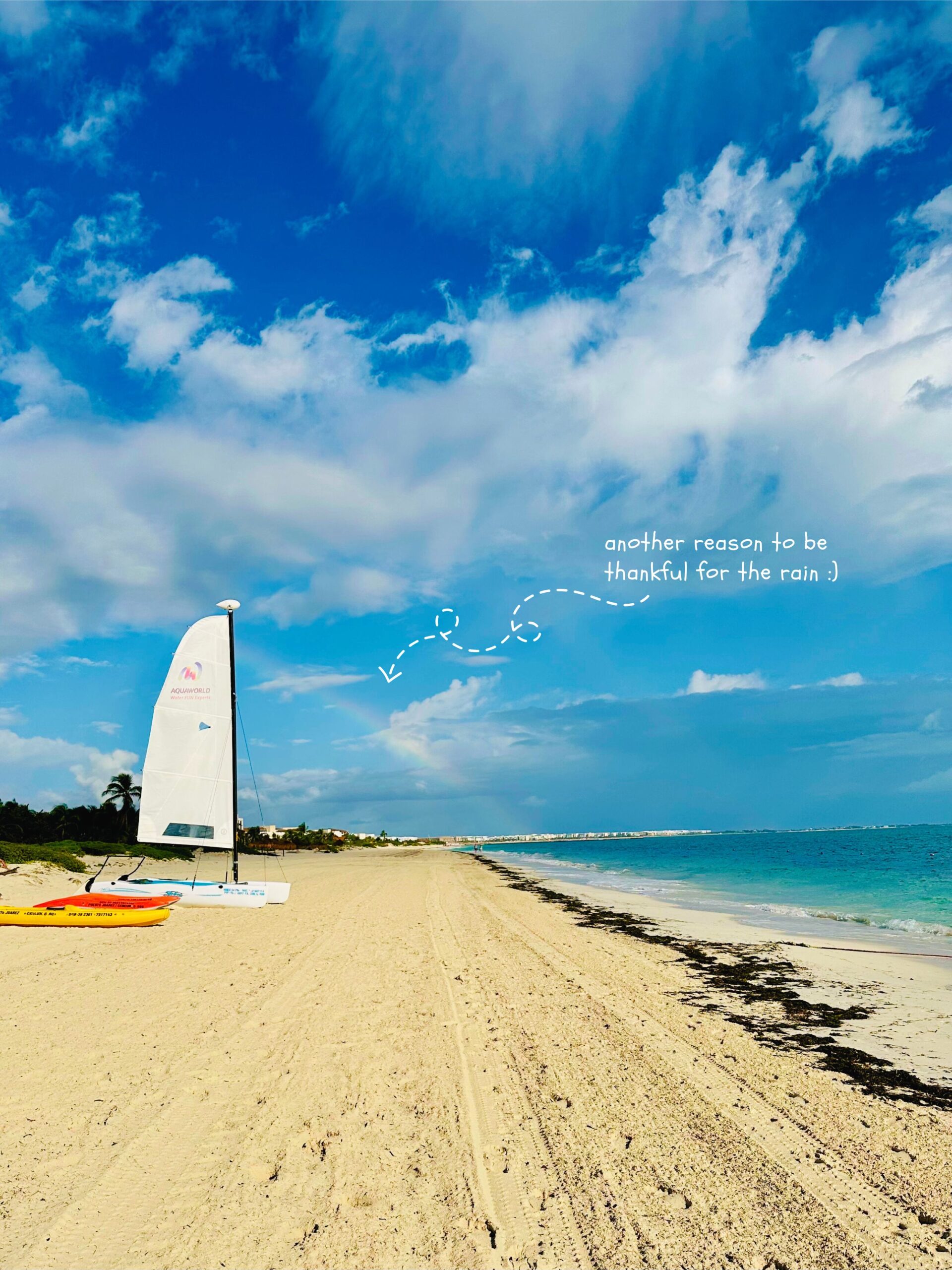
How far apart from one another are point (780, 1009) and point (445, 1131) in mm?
6679

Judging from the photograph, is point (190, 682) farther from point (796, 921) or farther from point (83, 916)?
point (796, 921)

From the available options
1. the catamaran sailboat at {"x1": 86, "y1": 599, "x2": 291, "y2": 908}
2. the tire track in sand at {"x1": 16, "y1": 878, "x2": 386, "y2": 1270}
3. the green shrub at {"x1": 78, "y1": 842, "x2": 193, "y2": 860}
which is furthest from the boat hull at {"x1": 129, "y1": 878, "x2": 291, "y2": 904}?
the green shrub at {"x1": 78, "y1": 842, "x2": 193, "y2": 860}

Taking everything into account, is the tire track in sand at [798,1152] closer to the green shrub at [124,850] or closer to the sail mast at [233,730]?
the sail mast at [233,730]

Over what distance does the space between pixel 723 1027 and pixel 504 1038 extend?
303cm

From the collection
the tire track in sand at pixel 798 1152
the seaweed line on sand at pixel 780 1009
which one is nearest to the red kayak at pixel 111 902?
the seaweed line on sand at pixel 780 1009

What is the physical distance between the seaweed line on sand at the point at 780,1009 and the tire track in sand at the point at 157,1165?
6.14m

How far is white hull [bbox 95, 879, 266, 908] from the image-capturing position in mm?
22438

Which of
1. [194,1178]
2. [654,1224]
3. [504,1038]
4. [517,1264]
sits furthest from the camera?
[504,1038]

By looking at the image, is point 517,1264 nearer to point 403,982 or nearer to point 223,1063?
point 223,1063

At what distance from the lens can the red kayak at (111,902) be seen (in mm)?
18473

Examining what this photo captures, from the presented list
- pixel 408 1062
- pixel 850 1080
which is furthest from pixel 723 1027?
pixel 408 1062

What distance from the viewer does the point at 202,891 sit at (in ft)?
76.0

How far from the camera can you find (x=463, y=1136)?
19.7 feet

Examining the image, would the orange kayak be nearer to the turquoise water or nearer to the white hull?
the white hull
